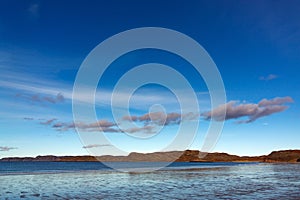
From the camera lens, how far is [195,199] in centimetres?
Answer: 2395

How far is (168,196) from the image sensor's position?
84.7ft

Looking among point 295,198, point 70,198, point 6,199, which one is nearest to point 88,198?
point 70,198

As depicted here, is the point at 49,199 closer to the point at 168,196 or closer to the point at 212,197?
the point at 168,196

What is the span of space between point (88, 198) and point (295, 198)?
1586 centimetres

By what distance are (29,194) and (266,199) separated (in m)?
19.8

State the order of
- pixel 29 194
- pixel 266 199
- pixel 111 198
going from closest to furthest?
1. pixel 266 199
2. pixel 111 198
3. pixel 29 194

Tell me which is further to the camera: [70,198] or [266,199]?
[70,198]

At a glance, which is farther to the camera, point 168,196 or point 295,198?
point 168,196

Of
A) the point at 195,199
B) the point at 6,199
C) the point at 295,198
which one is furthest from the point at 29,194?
the point at 295,198

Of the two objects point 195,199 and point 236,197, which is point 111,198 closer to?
point 195,199

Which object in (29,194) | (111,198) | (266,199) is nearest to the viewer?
(266,199)

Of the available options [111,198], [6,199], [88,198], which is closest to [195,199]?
[111,198]

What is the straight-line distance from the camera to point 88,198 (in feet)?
83.7

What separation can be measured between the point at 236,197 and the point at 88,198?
11.6 meters
